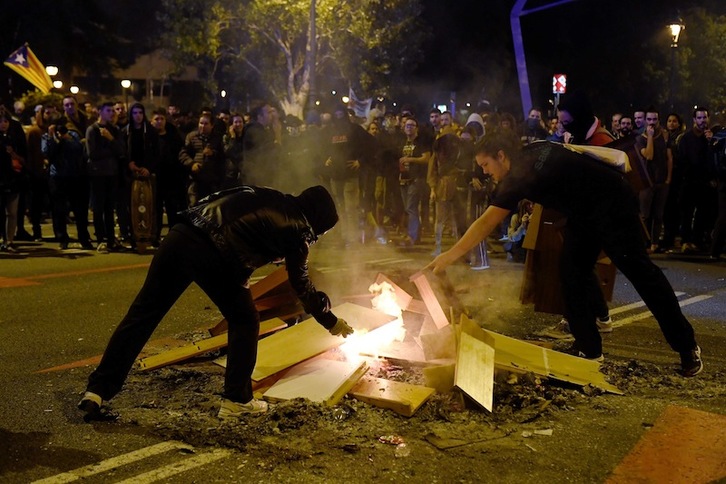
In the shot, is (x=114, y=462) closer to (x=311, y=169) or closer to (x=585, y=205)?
(x=585, y=205)

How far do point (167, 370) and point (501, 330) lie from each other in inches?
115

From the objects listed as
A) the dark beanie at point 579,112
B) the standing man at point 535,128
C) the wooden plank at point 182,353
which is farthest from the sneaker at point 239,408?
the standing man at point 535,128

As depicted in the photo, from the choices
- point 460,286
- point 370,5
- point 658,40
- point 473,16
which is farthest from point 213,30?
point 460,286

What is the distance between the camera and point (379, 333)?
6164mm

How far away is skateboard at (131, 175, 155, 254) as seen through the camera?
11.5 m

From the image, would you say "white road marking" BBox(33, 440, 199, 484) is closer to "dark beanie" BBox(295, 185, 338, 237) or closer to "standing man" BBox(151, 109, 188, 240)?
"dark beanie" BBox(295, 185, 338, 237)

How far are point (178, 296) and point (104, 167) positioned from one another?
24.9ft

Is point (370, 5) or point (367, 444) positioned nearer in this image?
point (367, 444)

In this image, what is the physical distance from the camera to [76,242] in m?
12.5

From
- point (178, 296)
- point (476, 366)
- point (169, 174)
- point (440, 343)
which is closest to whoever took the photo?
point (178, 296)

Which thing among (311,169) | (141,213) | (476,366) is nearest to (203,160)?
(141,213)

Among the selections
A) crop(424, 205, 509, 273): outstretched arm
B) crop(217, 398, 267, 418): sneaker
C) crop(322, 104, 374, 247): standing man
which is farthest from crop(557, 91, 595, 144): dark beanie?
crop(322, 104, 374, 247): standing man

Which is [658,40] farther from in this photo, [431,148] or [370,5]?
[431,148]

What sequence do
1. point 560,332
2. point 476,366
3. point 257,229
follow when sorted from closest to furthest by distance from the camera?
point 257,229 → point 476,366 → point 560,332
